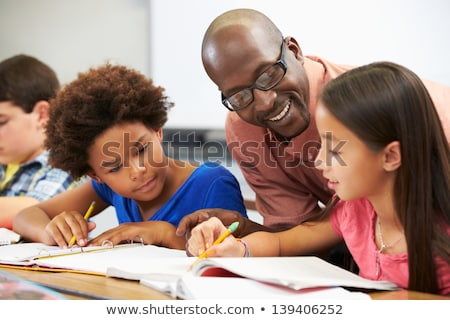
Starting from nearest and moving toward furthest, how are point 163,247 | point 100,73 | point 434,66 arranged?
1. point 163,247
2. point 100,73
3. point 434,66

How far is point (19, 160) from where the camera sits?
A: 2.08 metres

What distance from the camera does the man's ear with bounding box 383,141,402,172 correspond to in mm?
952

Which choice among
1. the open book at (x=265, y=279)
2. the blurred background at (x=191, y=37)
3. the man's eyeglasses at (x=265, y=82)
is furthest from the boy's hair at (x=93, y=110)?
the blurred background at (x=191, y=37)

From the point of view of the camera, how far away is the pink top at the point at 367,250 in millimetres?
974

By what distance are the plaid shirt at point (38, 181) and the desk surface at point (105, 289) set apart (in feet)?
3.07

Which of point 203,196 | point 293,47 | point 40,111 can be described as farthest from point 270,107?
point 40,111

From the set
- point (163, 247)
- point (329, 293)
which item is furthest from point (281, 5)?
point (329, 293)

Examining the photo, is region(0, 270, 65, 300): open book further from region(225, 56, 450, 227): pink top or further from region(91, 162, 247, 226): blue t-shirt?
region(225, 56, 450, 227): pink top

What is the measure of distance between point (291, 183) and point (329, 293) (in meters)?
0.69

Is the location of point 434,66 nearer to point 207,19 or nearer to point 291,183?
point 291,183

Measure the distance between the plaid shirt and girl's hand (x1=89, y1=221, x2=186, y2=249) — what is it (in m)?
0.63

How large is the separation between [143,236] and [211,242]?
0.27 meters

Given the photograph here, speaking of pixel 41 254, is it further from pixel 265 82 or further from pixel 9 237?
pixel 265 82

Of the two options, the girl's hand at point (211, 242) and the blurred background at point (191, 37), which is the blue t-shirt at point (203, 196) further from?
the blurred background at point (191, 37)
